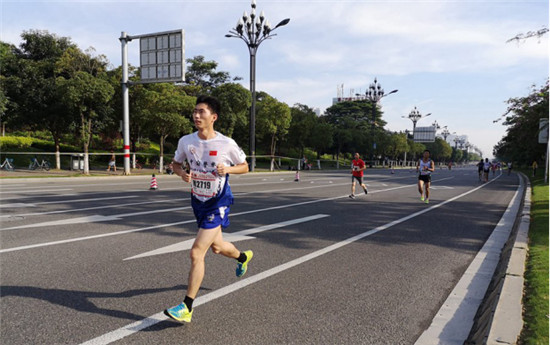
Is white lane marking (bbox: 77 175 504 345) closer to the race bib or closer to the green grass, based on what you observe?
the race bib

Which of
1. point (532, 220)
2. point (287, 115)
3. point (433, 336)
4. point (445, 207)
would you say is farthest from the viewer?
point (287, 115)

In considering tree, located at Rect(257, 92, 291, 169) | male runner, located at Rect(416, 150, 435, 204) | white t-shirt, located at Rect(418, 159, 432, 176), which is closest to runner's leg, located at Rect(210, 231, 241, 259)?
male runner, located at Rect(416, 150, 435, 204)

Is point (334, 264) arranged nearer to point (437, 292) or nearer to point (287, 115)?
point (437, 292)

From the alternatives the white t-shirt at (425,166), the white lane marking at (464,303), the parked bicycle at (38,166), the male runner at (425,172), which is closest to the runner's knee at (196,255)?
the white lane marking at (464,303)

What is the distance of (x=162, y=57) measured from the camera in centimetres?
2472

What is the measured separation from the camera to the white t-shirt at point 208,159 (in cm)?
363

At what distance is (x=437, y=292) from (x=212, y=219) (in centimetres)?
268

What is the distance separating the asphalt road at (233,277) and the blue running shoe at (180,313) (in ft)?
0.27

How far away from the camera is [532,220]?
9008mm

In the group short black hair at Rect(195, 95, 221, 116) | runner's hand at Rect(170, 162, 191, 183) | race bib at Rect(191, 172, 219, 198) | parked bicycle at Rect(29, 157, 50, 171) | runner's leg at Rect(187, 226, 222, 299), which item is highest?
short black hair at Rect(195, 95, 221, 116)

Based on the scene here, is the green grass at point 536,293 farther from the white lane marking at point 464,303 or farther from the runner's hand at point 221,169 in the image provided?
the runner's hand at point 221,169

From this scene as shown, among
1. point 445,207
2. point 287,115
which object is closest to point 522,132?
point 287,115

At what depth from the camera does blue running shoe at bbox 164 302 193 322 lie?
3.28 metres

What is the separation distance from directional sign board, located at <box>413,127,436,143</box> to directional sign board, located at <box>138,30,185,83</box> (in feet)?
232
